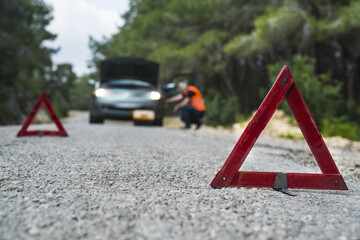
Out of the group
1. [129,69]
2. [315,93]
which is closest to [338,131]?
[315,93]

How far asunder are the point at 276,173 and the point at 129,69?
8081 millimetres

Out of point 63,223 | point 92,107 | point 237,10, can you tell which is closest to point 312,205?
point 63,223

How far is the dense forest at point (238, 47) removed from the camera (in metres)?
8.31

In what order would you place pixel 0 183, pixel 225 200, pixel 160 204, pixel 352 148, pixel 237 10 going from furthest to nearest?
pixel 237 10 < pixel 352 148 < pixel 0 183 < pixel 225 200 < pixel 160 204

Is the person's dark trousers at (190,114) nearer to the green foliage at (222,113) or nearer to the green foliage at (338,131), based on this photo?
the green foliage at (338,131)

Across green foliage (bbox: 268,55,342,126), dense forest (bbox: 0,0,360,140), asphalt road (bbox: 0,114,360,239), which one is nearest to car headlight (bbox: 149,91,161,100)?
dense forest (bbox: 0,0,360,140)

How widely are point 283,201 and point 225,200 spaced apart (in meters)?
0.39

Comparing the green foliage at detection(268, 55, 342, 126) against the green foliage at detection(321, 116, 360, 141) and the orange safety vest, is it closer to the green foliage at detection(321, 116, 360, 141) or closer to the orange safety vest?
the green foliage at detection(321, 116, 360, 141)

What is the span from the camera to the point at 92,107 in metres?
8.11

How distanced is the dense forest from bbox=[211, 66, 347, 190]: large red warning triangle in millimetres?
5454

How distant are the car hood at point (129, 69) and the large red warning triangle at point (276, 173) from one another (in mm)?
7378

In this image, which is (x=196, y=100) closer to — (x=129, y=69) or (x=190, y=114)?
(x=190, y=114)

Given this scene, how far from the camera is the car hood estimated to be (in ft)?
30.4

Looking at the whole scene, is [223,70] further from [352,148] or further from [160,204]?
[160,204]
